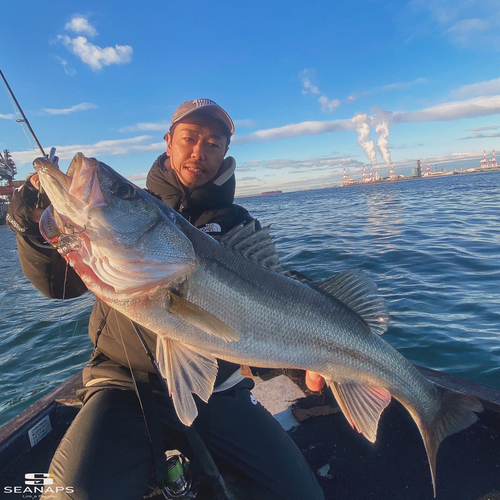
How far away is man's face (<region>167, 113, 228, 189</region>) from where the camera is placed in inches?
152

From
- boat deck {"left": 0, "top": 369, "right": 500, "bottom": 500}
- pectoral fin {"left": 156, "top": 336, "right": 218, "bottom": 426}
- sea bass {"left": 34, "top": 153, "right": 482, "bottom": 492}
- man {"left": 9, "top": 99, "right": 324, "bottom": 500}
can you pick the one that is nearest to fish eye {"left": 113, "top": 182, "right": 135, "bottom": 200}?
sea bass {"left": 34, "top": 153, "right": 482, "bottom": 492}

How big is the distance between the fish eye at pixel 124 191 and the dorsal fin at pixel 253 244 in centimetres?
77

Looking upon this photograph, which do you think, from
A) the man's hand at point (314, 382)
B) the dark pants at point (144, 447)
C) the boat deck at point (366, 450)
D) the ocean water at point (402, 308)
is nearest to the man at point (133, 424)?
the dark pants at point (144, 447)

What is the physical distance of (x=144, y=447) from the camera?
279 centimetres

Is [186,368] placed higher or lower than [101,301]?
lower

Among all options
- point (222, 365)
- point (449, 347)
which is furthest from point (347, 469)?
point (449, 347)

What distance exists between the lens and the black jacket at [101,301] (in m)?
2.95

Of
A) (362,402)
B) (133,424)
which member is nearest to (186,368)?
(133,424)

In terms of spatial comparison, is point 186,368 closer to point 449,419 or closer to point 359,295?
point 359,295

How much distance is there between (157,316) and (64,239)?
0.79 meters

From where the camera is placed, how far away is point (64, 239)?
2184 mm

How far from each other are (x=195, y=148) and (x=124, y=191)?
5.66ft

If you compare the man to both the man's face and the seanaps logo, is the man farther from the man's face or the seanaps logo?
the seanaps logo

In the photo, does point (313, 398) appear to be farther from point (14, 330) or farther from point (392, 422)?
point (14, 330)
